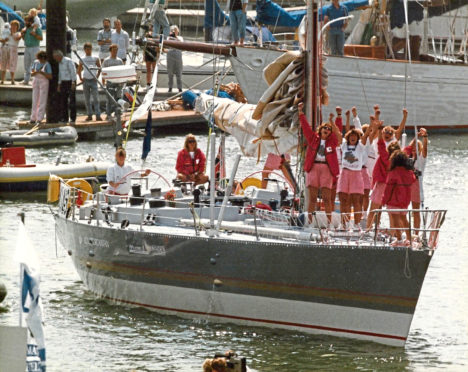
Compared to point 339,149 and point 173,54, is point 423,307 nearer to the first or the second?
point 339,149

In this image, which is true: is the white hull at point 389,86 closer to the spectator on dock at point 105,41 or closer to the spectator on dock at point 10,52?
the spectator on dock at point 105,41

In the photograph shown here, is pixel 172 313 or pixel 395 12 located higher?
pixel 395 12

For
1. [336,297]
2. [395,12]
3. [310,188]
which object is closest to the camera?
[336,297]

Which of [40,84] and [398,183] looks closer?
[398,183]

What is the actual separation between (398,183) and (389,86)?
2075 cm

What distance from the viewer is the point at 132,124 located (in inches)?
1414

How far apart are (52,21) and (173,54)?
512 centimetres

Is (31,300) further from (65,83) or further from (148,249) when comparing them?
(65,83)

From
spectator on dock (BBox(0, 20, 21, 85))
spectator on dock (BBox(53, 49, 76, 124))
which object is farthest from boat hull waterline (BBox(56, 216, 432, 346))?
spectator on dock (BBox(0, 20, 21, 85))

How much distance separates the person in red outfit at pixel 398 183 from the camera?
60.6 ft

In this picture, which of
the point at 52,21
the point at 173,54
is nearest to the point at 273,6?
the point at 173,54

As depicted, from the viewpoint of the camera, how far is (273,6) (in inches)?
1564

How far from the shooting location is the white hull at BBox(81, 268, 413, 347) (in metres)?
17.9

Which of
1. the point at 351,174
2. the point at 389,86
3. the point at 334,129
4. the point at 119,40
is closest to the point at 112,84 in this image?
the point at 119,40
